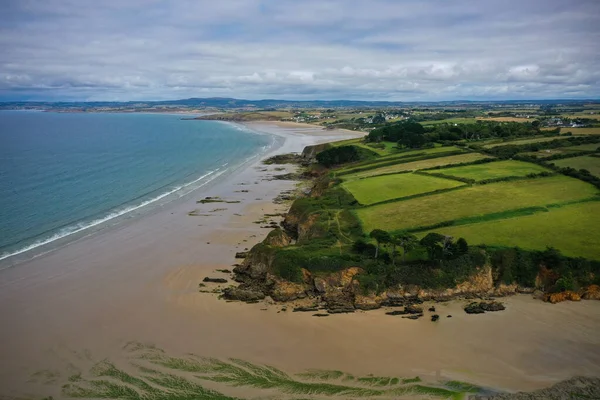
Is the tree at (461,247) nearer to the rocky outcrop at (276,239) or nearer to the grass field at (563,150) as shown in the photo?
the rocky outcrop at (276,239)

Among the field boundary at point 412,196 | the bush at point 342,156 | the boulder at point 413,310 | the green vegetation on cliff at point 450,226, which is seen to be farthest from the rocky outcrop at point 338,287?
the bush at point 342,156

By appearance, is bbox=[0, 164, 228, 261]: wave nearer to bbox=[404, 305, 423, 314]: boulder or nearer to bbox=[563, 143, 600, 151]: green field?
bbox=[404, 305, 423, 314]: boulder

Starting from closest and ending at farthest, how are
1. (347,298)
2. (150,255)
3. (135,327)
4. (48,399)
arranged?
(48,399) < (135,327) < (347,298) < (150,255)

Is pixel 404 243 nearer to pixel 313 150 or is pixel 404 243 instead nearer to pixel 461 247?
pixel 461 247

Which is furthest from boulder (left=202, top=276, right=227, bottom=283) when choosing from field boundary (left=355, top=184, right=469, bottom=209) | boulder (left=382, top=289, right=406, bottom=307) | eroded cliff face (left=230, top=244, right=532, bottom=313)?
field boundary (left=355, top=184, right=469, bottom=209)

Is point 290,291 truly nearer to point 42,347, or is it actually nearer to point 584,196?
point 42,347

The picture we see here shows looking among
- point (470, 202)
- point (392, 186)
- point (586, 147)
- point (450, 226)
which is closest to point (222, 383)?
point (450, 226)

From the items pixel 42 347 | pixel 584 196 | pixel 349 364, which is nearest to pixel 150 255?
pixel 42 347
